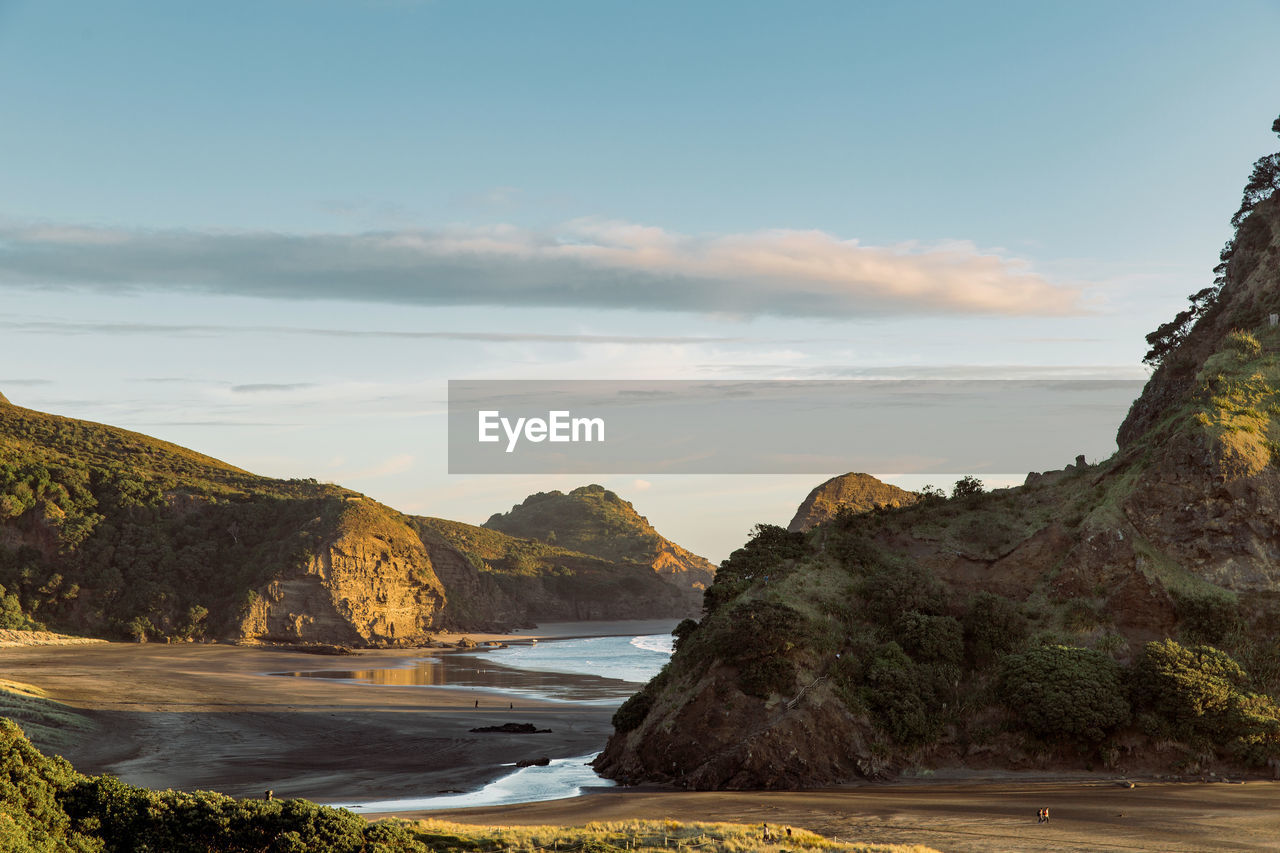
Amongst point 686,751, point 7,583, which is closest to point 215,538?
point 7,583

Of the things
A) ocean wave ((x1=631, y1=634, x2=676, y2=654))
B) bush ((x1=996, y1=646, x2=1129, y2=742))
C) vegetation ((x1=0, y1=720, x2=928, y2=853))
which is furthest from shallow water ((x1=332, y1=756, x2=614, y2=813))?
ocean wave ((x1=631, y1=634, x2=676, y2=654))

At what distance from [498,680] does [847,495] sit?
98107mm

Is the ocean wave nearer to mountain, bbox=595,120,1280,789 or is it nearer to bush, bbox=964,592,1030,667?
mountain, bbox=595,120,1280,789

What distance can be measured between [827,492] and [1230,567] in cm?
13083

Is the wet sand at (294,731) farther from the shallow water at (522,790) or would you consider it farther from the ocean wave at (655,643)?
the ocean wave at (655,643)

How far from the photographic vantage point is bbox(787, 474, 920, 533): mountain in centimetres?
16825

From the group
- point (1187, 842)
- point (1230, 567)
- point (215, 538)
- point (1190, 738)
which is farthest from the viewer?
point (215, 538)

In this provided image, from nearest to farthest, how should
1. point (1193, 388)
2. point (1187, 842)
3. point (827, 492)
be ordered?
point (1187, 842) → point (1193, 388) → point (827, 492)

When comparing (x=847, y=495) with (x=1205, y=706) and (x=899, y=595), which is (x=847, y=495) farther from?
(x=1205, y=706)

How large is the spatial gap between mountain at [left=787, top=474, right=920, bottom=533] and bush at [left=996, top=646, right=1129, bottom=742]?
122808mm

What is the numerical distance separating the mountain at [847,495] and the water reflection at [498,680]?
83.3 m

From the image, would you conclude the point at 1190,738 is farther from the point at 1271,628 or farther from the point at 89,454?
the point at 89,454

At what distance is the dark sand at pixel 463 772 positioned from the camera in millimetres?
29828

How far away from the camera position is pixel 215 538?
456 ft
